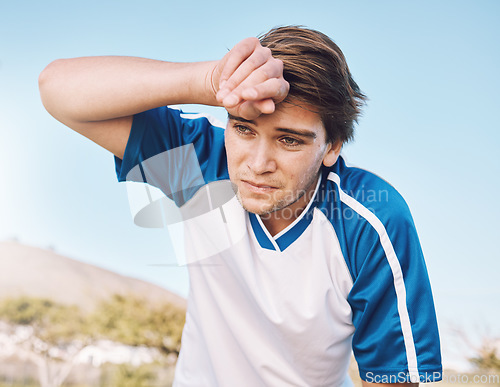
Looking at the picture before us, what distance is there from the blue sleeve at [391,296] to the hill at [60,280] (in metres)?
6.70

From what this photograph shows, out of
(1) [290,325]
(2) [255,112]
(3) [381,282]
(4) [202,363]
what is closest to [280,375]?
(1) [290,325]

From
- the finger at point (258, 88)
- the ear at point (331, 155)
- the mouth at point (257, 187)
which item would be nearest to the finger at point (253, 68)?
the finger at point (258, 88)

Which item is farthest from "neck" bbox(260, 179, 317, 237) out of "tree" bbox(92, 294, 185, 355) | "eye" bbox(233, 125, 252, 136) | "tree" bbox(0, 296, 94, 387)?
"tree" bbox(0, 296, 94, 387)

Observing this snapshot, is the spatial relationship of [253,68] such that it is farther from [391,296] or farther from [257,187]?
[391,296]

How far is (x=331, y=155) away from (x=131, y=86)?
0.55 metres

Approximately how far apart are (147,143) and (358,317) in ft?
2.18

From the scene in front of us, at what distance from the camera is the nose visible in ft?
3.26

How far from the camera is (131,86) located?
97cm

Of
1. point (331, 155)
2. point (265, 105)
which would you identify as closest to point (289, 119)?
point (265, 105)

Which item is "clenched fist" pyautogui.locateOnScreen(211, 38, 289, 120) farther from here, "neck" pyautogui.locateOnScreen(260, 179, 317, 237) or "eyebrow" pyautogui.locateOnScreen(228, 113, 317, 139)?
"neck" pyautogui.locateOnScreen(260, 179, 317, 237)

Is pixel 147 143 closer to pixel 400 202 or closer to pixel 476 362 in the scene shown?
pixel 400 202

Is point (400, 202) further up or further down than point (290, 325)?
further up

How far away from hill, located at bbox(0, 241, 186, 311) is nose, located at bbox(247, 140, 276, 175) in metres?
6.76

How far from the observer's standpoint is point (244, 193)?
105 cm
